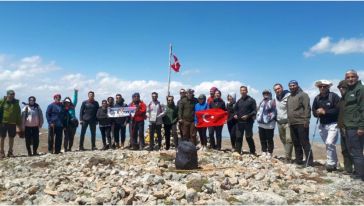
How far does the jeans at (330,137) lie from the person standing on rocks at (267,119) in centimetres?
231

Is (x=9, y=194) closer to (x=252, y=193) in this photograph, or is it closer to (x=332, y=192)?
(x=252, y=193)

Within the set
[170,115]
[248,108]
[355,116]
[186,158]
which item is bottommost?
[186,158]

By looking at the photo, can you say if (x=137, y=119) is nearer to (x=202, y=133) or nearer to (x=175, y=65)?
(x=202, y=133)

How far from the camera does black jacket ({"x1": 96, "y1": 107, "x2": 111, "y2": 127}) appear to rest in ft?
56.4

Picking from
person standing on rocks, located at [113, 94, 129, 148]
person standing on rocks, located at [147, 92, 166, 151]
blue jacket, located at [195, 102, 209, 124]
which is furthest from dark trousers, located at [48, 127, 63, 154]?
blue jacket, located at [195, 102, 209, 124]

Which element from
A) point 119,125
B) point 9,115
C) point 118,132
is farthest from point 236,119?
point 9,115

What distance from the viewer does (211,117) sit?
16016 mm

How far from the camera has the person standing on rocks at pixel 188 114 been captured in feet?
52.1

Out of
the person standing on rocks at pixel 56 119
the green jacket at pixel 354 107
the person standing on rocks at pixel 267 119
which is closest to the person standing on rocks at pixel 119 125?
the person standing on rocks at pixel 56 119

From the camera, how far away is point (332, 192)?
29.5 feet

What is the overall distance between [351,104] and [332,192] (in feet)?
8.07

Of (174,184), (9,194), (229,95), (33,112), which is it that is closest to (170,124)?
(229,95)

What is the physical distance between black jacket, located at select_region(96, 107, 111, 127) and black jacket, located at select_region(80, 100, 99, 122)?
0.61 feet

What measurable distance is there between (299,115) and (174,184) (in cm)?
519
